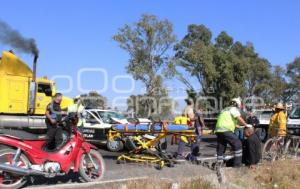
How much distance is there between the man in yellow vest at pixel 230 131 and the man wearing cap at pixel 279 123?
8.41 feet

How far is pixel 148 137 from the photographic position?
13398 millimetres

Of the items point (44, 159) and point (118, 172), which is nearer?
Result: point (44, 159)

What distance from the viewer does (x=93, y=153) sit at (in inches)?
384

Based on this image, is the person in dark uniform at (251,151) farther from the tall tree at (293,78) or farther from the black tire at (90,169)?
the tall tree at (293,78)

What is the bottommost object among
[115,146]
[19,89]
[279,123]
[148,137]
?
[115,146]

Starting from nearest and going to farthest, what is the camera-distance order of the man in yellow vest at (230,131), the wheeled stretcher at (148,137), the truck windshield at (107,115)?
the man in yellow vest at (230,131) → the wheeled stretcher at (148,137) → the truck windshield at (107,115)

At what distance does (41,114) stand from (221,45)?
37029 millimetres

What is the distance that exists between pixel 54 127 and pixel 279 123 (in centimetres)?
650

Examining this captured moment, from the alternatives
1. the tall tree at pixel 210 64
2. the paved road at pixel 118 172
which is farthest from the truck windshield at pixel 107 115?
the tall tree at pixel 210 64

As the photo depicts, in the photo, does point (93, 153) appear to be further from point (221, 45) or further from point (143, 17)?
point (221, 45)

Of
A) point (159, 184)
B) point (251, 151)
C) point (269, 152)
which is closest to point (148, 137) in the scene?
point (251, 151)

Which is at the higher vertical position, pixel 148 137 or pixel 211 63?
pixel 211 63

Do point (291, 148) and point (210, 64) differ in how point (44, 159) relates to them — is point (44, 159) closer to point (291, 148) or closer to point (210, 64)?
point (291, 148)

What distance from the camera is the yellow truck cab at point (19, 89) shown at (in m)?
18.3
